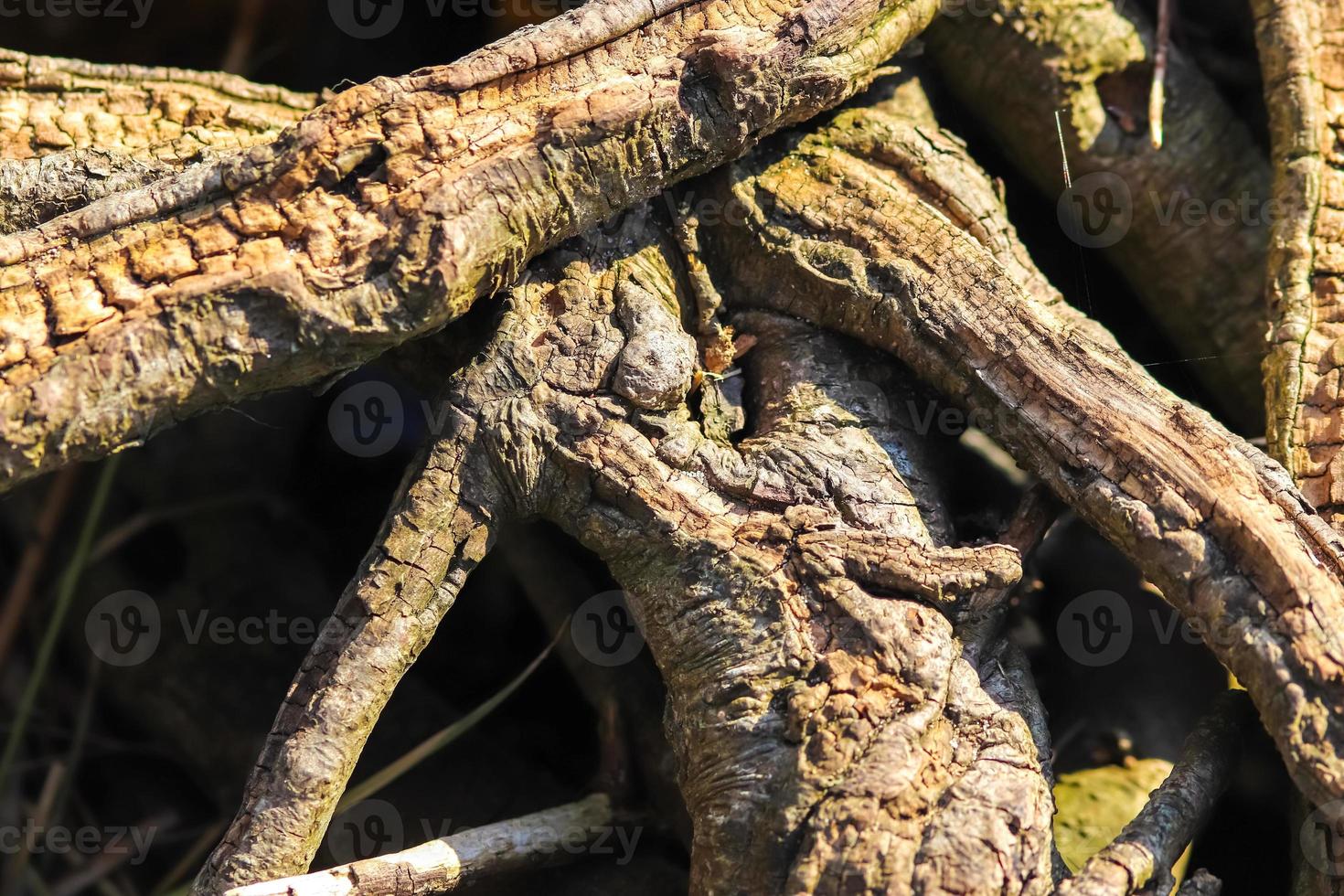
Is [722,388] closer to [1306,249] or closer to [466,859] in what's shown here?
[466,859]

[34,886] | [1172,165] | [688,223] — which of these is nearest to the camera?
[688,223]

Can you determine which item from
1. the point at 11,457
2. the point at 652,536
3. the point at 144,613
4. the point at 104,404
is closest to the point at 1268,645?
the point at 652,536

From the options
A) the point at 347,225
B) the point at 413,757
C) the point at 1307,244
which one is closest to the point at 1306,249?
the point at 1307,244

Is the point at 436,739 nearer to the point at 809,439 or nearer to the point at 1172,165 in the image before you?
the point at 809,439

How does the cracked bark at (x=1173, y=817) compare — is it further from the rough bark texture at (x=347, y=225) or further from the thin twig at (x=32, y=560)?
the thin twig at (x=32, y=560)

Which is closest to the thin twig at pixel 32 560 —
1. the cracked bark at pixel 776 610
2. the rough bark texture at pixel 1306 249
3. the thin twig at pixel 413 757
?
the thin twig at pixel 413 757

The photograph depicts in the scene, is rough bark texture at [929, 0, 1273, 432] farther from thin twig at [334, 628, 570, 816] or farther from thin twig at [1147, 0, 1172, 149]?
thin twig at [334, 628, 570, 816]
